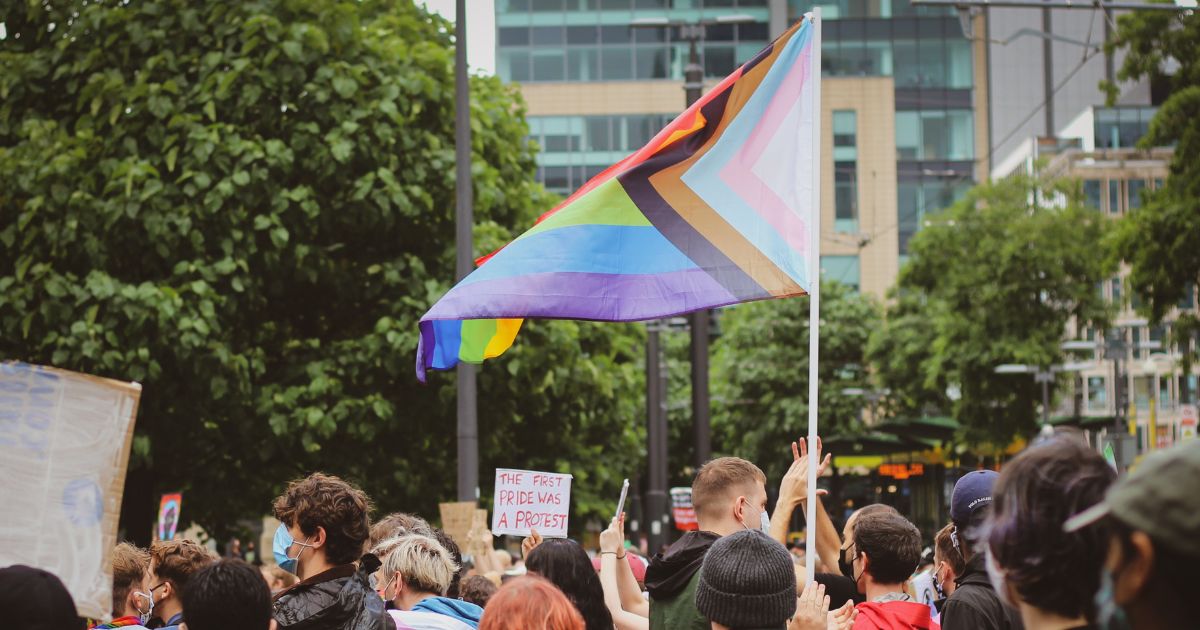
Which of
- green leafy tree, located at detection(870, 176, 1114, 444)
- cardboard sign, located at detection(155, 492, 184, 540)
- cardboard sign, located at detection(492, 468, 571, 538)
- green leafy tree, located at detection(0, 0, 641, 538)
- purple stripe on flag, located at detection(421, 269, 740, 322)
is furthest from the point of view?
green leafy tree, located at detection(870, 176, 1114, 444)

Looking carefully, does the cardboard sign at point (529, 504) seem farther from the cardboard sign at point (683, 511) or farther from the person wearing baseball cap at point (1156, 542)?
the cardboard sign at point (683, 511)

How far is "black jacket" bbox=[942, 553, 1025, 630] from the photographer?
15.6ft

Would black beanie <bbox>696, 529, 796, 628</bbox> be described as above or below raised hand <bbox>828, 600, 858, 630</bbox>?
above

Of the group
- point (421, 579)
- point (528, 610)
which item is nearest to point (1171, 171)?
point (421, 579)

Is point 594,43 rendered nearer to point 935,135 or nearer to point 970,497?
point 935,135

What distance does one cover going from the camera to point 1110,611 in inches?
87.8

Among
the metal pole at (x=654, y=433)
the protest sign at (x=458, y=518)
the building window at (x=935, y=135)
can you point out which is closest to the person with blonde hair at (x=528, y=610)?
the protest sign at (x=458, y=518)

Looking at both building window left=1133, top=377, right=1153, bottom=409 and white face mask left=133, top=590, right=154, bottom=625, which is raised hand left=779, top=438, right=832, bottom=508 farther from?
building window left=1133, top=377, right=1153, bottom=409

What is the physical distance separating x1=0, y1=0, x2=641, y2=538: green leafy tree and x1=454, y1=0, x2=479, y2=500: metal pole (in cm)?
128

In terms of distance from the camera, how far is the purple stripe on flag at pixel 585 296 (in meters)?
7.29

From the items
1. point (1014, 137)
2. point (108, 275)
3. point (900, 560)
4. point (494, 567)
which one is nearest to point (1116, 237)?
point (108, 275)

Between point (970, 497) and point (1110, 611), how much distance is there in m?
2.56

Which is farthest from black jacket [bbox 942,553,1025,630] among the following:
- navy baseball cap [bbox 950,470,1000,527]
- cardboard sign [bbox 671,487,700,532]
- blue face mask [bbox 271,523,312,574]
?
cardboard sign [bbox 671,487,700,532]

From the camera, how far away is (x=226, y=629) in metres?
4.13
